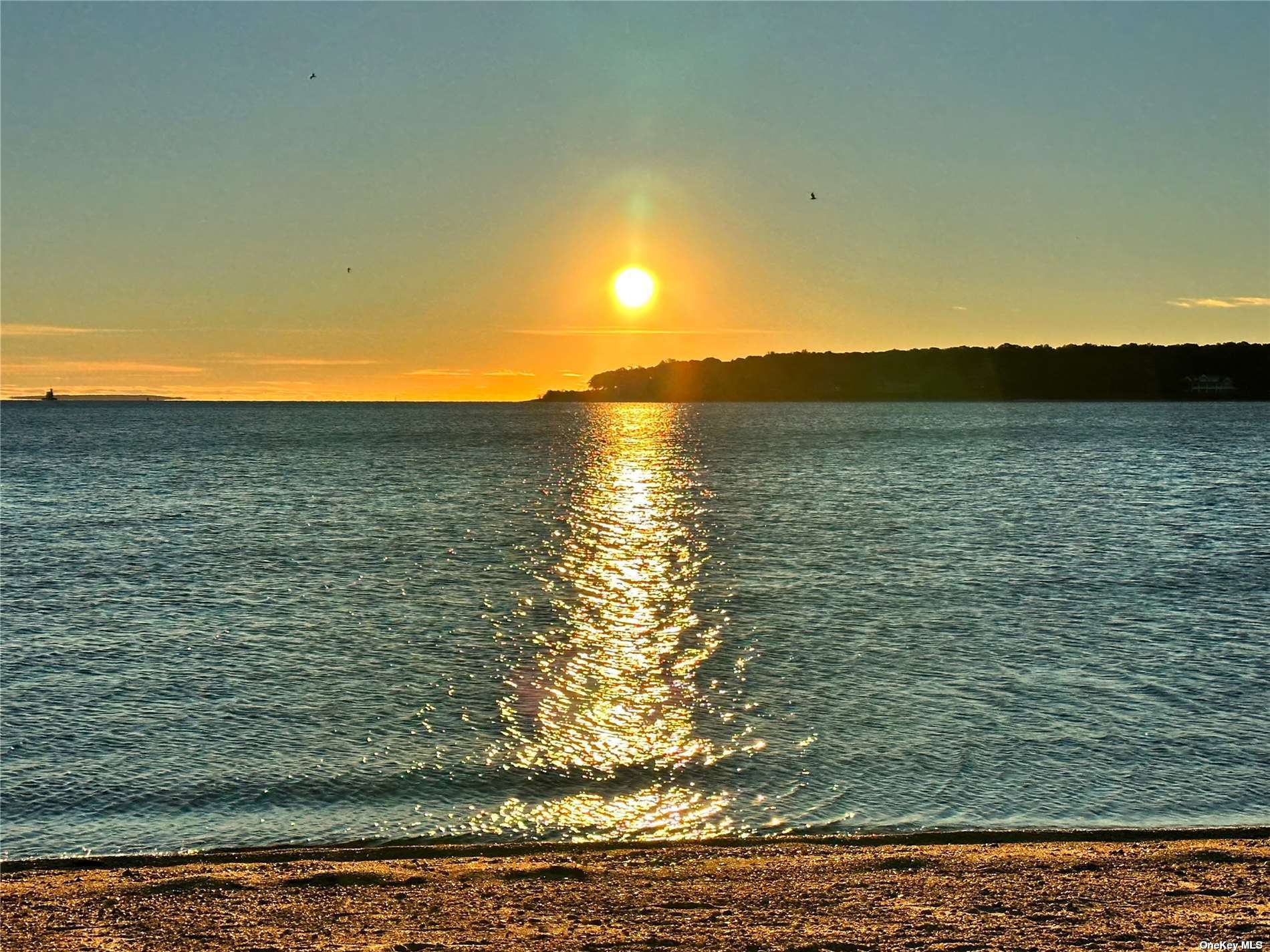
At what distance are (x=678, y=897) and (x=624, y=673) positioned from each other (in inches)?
526

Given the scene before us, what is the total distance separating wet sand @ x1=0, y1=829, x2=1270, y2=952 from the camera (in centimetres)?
1150

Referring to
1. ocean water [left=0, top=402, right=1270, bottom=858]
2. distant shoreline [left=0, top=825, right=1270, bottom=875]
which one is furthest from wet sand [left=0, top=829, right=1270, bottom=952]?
ocean water [left=0, top=402, right=1270, bottom=858]

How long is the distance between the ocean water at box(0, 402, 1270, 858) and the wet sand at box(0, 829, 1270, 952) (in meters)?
2.01

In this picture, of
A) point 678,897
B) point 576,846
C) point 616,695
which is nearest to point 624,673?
point 616,695

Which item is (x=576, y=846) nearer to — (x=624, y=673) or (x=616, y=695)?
(x=616, y=695)

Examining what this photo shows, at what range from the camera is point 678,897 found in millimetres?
12992

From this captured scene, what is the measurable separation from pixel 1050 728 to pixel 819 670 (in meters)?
5.88

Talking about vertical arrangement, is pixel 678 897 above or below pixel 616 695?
above

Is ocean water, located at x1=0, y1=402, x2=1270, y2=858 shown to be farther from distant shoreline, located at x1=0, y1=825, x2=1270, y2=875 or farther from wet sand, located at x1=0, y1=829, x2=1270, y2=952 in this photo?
wet sand, located at x1=0, y1=829, x2=1270, y2=952

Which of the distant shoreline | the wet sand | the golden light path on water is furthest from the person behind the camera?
the golden light path on water

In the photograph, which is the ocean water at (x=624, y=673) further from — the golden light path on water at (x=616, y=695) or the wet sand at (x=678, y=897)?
the wet sand at (x=678, y=897)

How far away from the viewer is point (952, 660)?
27.3m

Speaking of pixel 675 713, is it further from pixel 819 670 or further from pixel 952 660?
pixel 952 660

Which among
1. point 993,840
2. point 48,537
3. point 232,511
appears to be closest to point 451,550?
point 48,537
